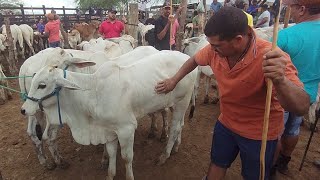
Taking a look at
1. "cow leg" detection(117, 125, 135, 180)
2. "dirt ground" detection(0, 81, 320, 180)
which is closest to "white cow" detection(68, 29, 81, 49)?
"dirt ground" detection(0, 81, 320, 180)

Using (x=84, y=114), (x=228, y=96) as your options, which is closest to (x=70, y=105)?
(x=84, y=114)

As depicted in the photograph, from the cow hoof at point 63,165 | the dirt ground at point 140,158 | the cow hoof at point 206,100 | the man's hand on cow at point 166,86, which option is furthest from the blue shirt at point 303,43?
the cow hoof at point 206,100

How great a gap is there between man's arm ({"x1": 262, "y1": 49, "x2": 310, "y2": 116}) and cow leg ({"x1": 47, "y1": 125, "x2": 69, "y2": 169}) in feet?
10.3

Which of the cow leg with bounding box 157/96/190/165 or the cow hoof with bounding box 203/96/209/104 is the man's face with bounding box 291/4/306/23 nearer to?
the cow leg with bounding box 157/96/190/165

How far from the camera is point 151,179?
12.5ft

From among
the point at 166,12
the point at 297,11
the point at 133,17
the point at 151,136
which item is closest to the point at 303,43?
the point at 297,11

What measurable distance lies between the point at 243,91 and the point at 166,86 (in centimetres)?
121

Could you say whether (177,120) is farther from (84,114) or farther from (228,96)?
(228,96)

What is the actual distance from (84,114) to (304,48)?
8.06ft

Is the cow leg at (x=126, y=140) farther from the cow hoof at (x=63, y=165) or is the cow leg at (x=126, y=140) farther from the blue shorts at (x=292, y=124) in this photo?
the blue shorts at (x=292, y=124)

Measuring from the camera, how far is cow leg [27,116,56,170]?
390cm

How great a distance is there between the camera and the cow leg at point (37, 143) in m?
3.90

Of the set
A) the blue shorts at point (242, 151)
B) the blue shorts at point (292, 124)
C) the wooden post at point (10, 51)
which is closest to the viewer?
the blue shorts at point (242, 151)

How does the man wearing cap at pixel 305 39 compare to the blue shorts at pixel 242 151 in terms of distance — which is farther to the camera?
the man wearing cap at pixel 305 39
